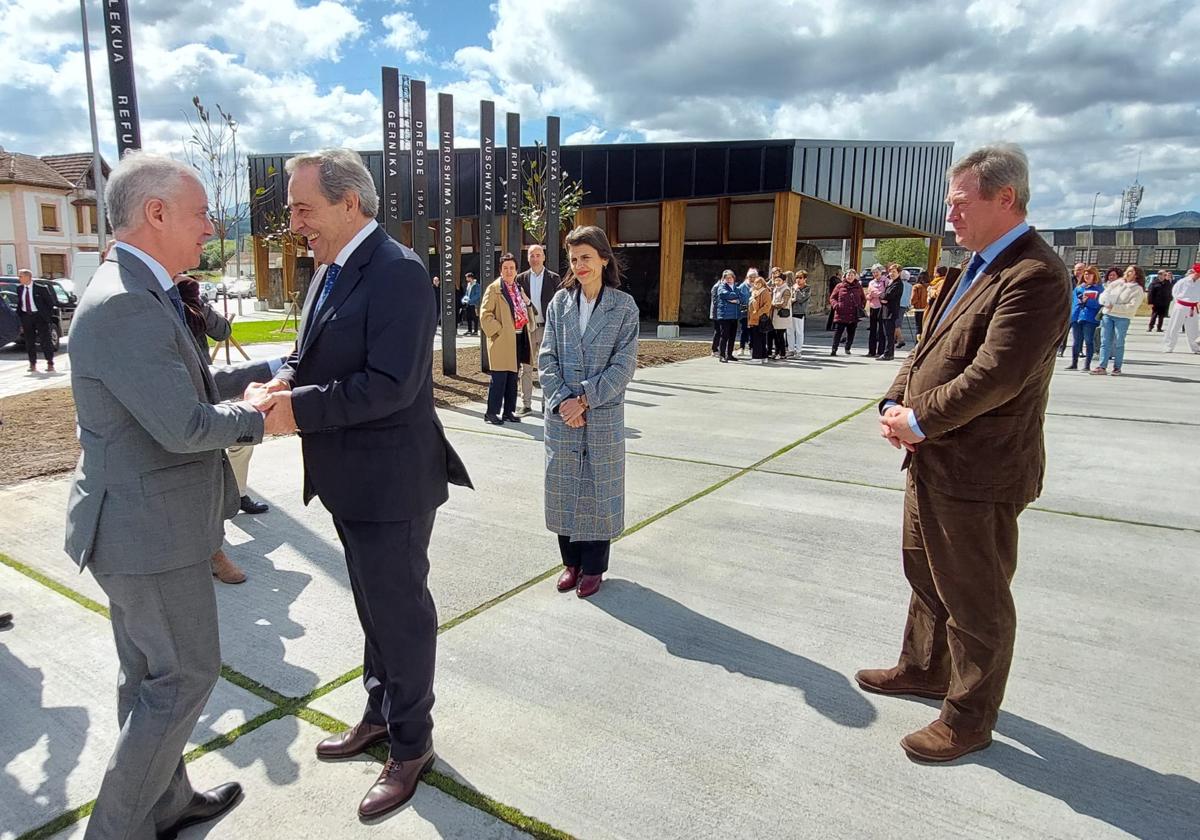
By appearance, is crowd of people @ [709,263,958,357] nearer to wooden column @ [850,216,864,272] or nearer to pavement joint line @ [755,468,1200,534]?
pavement joint line @ [755,468,1200,534]

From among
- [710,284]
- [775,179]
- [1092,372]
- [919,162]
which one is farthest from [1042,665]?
[919,162]

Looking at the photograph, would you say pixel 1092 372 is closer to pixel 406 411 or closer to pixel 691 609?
pixel 691 609

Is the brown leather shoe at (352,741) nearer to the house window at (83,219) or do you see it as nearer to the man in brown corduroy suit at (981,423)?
the man in brown corduroy suit at (981,423)

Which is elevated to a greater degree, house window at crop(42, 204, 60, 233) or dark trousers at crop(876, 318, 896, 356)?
house window at crop(42, 204, 60, 233)

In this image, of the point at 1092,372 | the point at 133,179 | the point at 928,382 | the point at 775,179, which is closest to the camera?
the point at 133,179

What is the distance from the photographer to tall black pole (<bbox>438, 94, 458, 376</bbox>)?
11.3 m

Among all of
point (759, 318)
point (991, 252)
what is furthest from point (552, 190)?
point (991, 252)

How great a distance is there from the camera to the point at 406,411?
2.27 m

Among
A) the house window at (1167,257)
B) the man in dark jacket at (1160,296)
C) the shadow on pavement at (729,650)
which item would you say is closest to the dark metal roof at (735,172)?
the man in dark jacket at (1160,296)

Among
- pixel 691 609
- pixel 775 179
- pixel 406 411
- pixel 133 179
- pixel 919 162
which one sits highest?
pixel 919 162

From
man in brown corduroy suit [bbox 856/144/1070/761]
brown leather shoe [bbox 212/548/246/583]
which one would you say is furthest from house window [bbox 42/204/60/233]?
man in brown corduroy suit [bbox 856/144/1070/761]

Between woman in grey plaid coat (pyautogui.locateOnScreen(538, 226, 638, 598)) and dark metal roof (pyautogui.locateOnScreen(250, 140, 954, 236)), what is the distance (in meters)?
15.6

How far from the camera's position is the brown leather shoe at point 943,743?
8.17 ft

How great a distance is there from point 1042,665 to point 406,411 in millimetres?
2822
